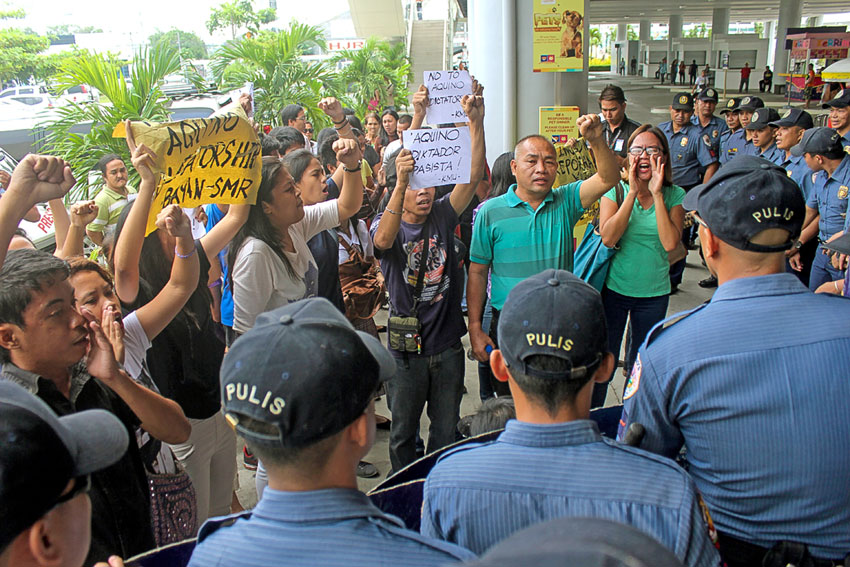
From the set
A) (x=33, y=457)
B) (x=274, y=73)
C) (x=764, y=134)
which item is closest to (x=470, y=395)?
(x=33, y=457)

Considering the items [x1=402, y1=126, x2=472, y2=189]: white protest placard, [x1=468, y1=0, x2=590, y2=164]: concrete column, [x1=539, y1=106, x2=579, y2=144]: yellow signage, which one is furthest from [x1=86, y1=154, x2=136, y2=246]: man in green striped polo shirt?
[x1=539, y1=106, x2=579, y2=144]: yellow signage

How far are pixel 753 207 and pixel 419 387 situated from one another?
6.97 ft

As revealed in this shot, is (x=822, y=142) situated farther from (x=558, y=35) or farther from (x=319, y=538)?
(x=319, y=538)

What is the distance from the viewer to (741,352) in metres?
1.66

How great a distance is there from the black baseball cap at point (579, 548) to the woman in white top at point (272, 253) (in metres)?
2.62

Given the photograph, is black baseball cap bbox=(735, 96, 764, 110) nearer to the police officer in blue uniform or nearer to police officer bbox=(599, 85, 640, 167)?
the police officer in blue uniform

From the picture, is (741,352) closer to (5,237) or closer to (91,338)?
(91,338)

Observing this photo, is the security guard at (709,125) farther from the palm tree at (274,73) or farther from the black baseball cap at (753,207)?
the black baseball cap at (753,207)

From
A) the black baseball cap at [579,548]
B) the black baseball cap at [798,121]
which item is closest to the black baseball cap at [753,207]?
the black baseball cap at [579,548]

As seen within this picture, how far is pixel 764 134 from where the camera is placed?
7.64 m

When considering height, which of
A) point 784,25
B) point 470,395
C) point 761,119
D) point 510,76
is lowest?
point 470,395

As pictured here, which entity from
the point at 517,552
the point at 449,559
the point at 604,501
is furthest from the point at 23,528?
the point at 604,501

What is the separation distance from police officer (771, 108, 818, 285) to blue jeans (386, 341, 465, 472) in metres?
3.73

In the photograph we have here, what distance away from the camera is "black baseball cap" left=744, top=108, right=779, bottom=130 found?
7.65 metres
